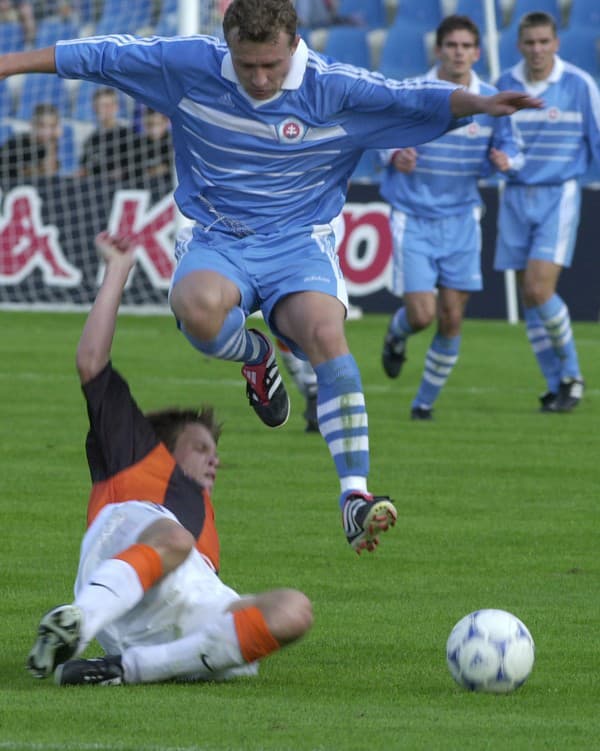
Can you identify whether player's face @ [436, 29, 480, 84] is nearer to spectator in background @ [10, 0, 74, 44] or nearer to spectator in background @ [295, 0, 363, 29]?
spectator in background @ [10, 0, 74, 44]

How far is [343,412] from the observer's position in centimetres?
663

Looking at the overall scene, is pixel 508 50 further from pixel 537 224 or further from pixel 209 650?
pixel 209 650

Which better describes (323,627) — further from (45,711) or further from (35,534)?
(35,534)

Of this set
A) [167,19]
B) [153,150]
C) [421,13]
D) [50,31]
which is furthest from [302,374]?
Result: [421,13]

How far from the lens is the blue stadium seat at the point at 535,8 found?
72.4ft

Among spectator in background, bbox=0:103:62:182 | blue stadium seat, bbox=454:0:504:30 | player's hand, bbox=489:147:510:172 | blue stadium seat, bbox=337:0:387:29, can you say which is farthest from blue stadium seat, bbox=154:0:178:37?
player's hand, bbox=489:147:510:172

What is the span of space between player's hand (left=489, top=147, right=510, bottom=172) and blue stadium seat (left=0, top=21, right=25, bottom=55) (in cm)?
1092

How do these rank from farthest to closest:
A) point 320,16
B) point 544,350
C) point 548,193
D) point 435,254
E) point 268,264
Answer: point 320,16, point 548,193, point 544,350, point 435,254, point 268,264

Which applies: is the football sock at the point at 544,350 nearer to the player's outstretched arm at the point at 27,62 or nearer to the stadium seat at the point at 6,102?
the player's outstretched arm at the point at 27,62

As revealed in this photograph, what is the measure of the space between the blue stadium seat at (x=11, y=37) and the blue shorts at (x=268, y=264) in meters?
15.0

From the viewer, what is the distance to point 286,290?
679cm

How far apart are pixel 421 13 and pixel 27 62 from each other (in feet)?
54.7

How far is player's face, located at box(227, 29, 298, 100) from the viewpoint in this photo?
21.3 feet

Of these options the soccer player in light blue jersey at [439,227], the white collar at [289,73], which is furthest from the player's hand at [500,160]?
the white collar at [289,73]
